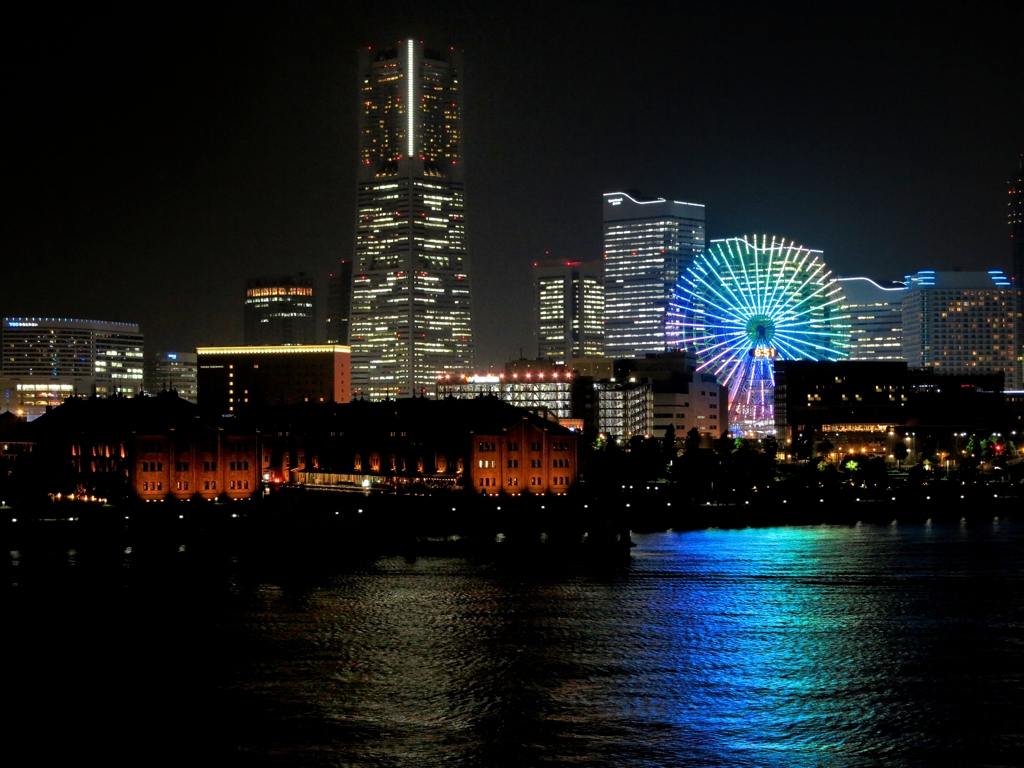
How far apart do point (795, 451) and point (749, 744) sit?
87906 millimetres

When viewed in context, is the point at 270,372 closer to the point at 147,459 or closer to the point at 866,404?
the point at 866,404

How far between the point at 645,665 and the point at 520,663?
326cm

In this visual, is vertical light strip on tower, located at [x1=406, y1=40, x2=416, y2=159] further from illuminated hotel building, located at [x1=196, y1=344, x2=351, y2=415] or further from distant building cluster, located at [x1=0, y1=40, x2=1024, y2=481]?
illuminated hotel building, located at [x1=196, y1=344, x2=351, y2=415]

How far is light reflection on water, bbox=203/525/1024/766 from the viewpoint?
102 feet

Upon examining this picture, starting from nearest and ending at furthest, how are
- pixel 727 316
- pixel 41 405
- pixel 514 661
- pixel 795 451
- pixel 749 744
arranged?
pixel 749 744 < pixel 514 661 < pixel 727 316 < pixel 795 451 < pixel 41 405

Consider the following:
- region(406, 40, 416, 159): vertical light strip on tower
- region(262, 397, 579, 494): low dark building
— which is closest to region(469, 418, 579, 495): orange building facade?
region(262, 397, 579, 494): low dark building

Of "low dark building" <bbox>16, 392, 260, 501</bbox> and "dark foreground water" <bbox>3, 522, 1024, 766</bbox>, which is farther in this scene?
"low dark building" <bbox>16, 392, 260, 501</bbox>

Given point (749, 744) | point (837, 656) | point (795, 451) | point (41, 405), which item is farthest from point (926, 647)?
point (41, 405)

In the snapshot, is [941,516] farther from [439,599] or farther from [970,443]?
[439,599]

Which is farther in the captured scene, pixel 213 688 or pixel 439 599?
pixel 439 599

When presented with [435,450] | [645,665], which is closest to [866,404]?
[435,450]

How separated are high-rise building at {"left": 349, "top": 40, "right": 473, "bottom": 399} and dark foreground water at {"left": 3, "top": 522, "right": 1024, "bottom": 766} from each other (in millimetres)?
138279

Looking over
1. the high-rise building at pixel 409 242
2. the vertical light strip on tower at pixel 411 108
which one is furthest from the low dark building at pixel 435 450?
the vertical light strip on tower at pixel 411 108

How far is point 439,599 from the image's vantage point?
48.2m
